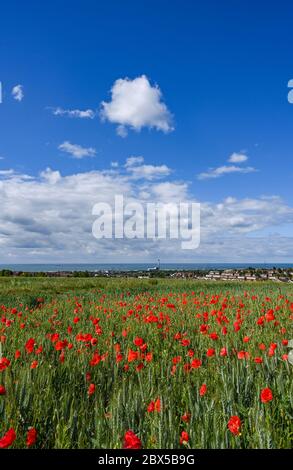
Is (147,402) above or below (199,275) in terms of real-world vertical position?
above

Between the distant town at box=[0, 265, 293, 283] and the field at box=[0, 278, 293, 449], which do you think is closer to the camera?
A: the field at box=[0, 278, 293, 449]

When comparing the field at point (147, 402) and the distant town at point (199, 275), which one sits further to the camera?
the distant town at point (199, 275)

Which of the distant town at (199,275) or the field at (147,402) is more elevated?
the field at (147,402)

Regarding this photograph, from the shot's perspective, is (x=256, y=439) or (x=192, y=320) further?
(x=192, y=320)

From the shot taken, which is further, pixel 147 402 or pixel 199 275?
pixel 199 275

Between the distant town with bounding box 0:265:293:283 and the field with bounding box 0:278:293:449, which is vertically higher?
the field with bounding box 0:278:293:449

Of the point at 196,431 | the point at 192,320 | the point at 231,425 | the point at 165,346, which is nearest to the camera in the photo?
the point at 231,425

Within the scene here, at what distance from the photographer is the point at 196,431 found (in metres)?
2.60
